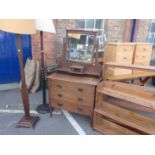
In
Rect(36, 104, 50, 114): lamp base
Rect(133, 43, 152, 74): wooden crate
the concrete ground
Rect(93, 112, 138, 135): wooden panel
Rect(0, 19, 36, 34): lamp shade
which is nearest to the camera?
Rect(0, 19, 36, 34): lamp shade

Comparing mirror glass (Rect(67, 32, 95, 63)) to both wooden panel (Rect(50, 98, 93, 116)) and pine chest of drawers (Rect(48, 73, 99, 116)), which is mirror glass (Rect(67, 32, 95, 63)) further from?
wooden panel (Rect(50, 98, 93, 116))

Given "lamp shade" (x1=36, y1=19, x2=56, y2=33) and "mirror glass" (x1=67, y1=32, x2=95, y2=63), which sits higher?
"lamp shade" (x1=36, y1=19, x2=56, y2=33)

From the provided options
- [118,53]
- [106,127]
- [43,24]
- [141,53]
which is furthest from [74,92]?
[141,53]

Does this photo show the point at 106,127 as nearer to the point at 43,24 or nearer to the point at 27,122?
the point at 27,122

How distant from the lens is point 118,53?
3131mm

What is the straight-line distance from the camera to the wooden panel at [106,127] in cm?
218

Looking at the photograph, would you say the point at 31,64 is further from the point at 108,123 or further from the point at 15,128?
the point at 108,123

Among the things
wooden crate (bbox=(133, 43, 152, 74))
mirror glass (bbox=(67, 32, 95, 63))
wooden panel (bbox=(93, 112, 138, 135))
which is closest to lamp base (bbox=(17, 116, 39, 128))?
wooden panel (bbox=(93, 112, 138, 135))

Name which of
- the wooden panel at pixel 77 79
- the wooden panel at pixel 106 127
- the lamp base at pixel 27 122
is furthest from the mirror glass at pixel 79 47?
the lamp base at pixel 27 122

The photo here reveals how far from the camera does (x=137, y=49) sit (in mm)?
3412

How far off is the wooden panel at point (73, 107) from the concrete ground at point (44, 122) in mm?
253

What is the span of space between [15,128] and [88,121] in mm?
1086

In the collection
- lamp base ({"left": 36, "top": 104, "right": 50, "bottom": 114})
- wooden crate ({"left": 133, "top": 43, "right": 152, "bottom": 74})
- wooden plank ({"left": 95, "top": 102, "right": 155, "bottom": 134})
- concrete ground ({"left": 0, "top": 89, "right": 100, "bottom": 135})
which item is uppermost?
wooden crate ({"left": 133, "top": 43, "right": 152, "bottom": 74})

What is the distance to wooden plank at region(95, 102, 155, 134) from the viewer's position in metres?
1.99
